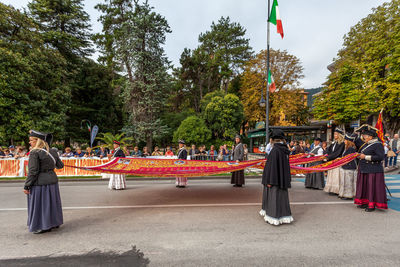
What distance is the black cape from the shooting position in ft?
14.5

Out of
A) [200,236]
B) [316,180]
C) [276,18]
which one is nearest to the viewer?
[200,236]

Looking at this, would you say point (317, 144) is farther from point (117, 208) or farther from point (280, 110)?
point (280, 110)

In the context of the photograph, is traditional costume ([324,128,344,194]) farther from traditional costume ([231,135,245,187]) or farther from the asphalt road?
traditional costume ([231,135,245,187])

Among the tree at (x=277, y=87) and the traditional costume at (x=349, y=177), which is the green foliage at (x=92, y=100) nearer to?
the tree at (x=277, y=87)

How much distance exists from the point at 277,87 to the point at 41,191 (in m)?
A: 28.8

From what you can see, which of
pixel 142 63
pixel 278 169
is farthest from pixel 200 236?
pixel 142 63

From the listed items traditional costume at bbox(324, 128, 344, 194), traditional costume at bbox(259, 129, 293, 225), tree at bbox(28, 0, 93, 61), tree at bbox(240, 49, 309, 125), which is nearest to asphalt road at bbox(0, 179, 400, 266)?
traditional costume at bbox(259, 129, 293, 225)

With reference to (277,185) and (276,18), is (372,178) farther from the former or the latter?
(276,18)

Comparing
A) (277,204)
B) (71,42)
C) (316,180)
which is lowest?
(316,180)

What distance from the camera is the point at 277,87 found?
1101 inches

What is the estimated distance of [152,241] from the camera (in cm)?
367

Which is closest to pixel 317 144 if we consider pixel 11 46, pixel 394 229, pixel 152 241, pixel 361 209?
pixel 361 209

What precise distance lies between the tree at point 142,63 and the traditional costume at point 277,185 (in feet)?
57.1

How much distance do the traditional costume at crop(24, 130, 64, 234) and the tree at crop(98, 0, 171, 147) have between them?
16.6 m
